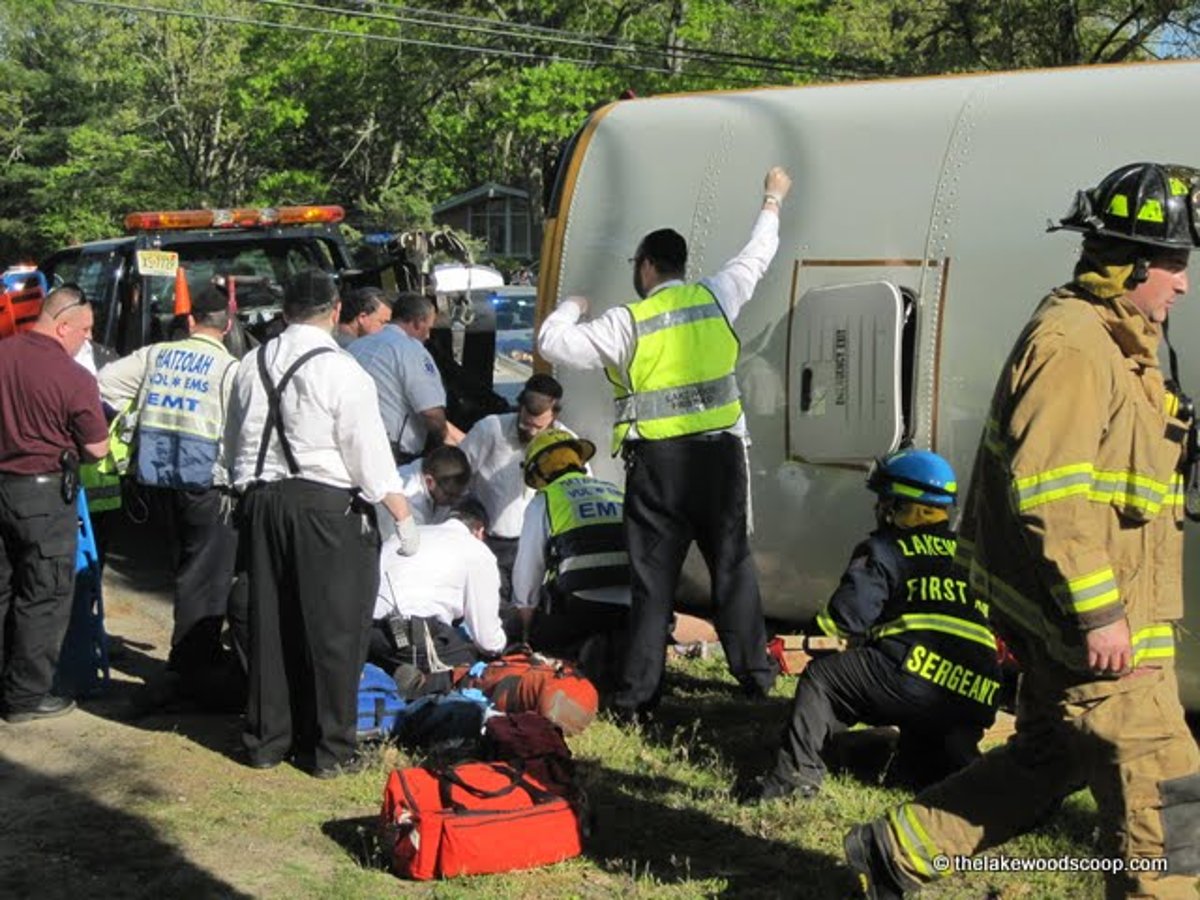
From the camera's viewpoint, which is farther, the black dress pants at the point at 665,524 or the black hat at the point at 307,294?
the black dress pants at the point at 665,524

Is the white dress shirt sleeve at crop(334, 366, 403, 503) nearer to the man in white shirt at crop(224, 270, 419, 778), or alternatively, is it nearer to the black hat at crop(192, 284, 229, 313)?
the man in white shirt at crop(224, 270, 419, 778)

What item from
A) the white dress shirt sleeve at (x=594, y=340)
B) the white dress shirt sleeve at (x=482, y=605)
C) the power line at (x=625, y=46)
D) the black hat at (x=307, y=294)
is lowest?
the white dress shirt sleeve at (x=482, y=605)

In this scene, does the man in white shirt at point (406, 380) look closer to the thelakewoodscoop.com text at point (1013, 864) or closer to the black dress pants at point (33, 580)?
the black dress pants at point (33, 580)

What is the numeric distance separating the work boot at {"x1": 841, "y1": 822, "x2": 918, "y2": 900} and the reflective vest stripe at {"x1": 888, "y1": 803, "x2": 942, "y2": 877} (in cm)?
6

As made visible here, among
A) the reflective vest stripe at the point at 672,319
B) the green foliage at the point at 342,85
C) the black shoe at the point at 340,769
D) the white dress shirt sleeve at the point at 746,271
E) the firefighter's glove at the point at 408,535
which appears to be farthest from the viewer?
the green foliage at the point at 342,85

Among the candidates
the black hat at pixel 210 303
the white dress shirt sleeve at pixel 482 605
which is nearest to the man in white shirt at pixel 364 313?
the black hat at pixel 210 303

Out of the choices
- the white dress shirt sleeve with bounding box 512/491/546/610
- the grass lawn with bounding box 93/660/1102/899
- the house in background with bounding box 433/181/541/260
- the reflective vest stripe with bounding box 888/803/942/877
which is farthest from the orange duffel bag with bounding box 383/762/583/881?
the house in background with bounding box 433/181/541/260

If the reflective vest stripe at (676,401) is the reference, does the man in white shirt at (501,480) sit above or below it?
below

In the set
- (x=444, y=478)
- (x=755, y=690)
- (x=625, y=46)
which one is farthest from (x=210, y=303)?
(x=625, y=46)

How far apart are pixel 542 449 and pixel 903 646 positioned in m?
2.53

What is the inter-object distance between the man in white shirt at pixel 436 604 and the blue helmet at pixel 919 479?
6.92 ft

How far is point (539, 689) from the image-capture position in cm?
631

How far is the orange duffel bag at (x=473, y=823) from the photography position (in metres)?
4.85

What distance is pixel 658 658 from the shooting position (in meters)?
6.52
